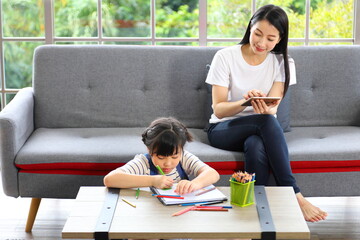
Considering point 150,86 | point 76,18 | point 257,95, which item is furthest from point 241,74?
point 76,18

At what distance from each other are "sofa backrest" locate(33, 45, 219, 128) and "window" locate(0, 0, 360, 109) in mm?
554

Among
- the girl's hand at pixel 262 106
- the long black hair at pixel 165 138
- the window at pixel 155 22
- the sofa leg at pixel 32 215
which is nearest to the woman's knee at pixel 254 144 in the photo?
the girl's hand at pixel 262 106

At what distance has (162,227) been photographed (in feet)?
6.14

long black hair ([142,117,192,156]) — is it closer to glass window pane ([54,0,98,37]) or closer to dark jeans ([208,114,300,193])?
dark jeans ([208,114,300,193])

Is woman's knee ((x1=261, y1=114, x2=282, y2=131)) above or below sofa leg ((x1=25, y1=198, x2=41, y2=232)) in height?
above

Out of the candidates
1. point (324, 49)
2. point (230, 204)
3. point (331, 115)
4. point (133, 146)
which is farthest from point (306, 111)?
point (230, 204)

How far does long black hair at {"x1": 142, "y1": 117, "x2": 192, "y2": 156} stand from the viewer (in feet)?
7.25

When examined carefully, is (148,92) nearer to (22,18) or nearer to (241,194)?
(22,18)

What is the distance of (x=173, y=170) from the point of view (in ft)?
7.80

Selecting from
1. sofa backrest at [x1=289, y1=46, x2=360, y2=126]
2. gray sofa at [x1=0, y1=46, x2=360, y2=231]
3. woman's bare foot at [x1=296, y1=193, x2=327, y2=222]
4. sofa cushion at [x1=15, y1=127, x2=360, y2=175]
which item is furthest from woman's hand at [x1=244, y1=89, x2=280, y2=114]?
sofa backrest at [x1=289, y1=46, x2=360, y2=126]

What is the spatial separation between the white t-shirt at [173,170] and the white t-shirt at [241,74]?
602 mm

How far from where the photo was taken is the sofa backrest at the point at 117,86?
3227 mm

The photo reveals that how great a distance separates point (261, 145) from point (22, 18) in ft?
6.54

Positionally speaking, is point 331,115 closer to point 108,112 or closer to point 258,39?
point 258,39
